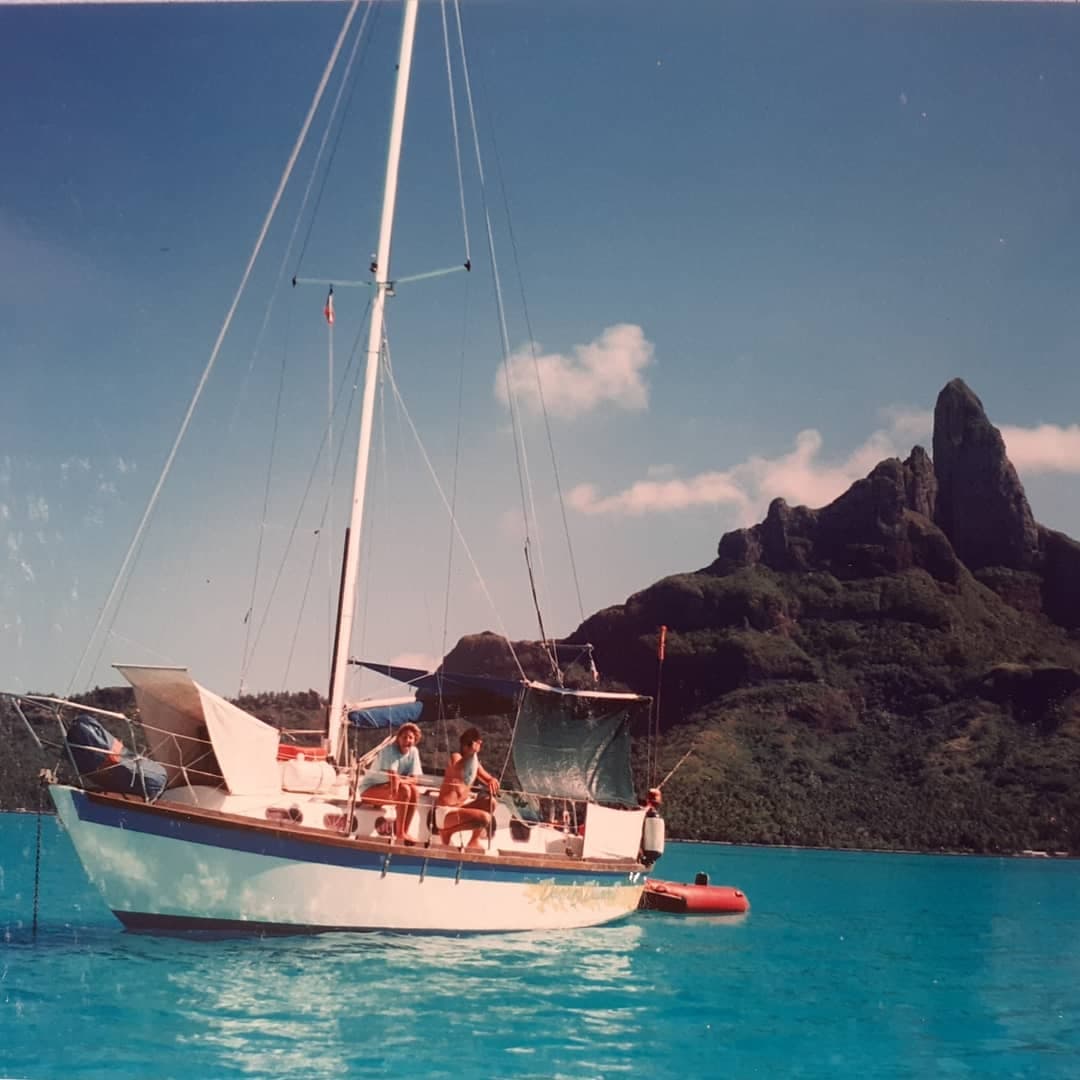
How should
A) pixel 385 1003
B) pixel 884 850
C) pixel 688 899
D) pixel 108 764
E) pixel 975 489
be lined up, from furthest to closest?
pixel 975 489 → pixel 884 850 → pixel 688 899 → pixel 108 764 → pixel 385 1003

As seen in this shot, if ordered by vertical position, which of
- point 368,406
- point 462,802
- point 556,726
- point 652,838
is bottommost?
point 652,838

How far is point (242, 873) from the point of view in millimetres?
14594

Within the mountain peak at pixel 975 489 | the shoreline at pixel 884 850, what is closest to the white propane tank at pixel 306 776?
the shoreline at pixel 884 850

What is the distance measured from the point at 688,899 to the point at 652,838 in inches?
294

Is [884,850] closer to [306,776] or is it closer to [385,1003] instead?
[306,776]

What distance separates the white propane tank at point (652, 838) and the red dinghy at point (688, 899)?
233 inches

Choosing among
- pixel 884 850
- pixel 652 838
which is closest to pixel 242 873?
pixel 652 838

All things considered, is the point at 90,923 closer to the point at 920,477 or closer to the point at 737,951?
the point at 737,951

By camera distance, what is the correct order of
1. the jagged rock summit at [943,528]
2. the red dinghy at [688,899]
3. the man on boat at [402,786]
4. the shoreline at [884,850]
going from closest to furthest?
the man on boat at [402,786], the red dinghy at [688,899], the shoreline at [884,850], the jagged rock summit at [943,528]

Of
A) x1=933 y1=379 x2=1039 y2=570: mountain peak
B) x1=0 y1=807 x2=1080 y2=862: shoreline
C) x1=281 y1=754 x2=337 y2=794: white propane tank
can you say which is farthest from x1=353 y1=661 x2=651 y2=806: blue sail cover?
x1=933 y1=379 x2=1039 y2=570: mountain peak

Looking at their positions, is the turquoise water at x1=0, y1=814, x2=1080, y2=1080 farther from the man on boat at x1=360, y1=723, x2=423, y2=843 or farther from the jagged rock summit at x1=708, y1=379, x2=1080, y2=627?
the jagged rock summit at x1=708, y1=379, x2=1080, y2=627

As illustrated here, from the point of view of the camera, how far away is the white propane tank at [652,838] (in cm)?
2139

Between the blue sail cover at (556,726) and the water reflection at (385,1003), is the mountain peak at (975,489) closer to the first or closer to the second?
the blue sail cover at (556,726)

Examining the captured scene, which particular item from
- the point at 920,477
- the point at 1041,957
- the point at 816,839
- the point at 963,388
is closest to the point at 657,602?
the point at 920,477
